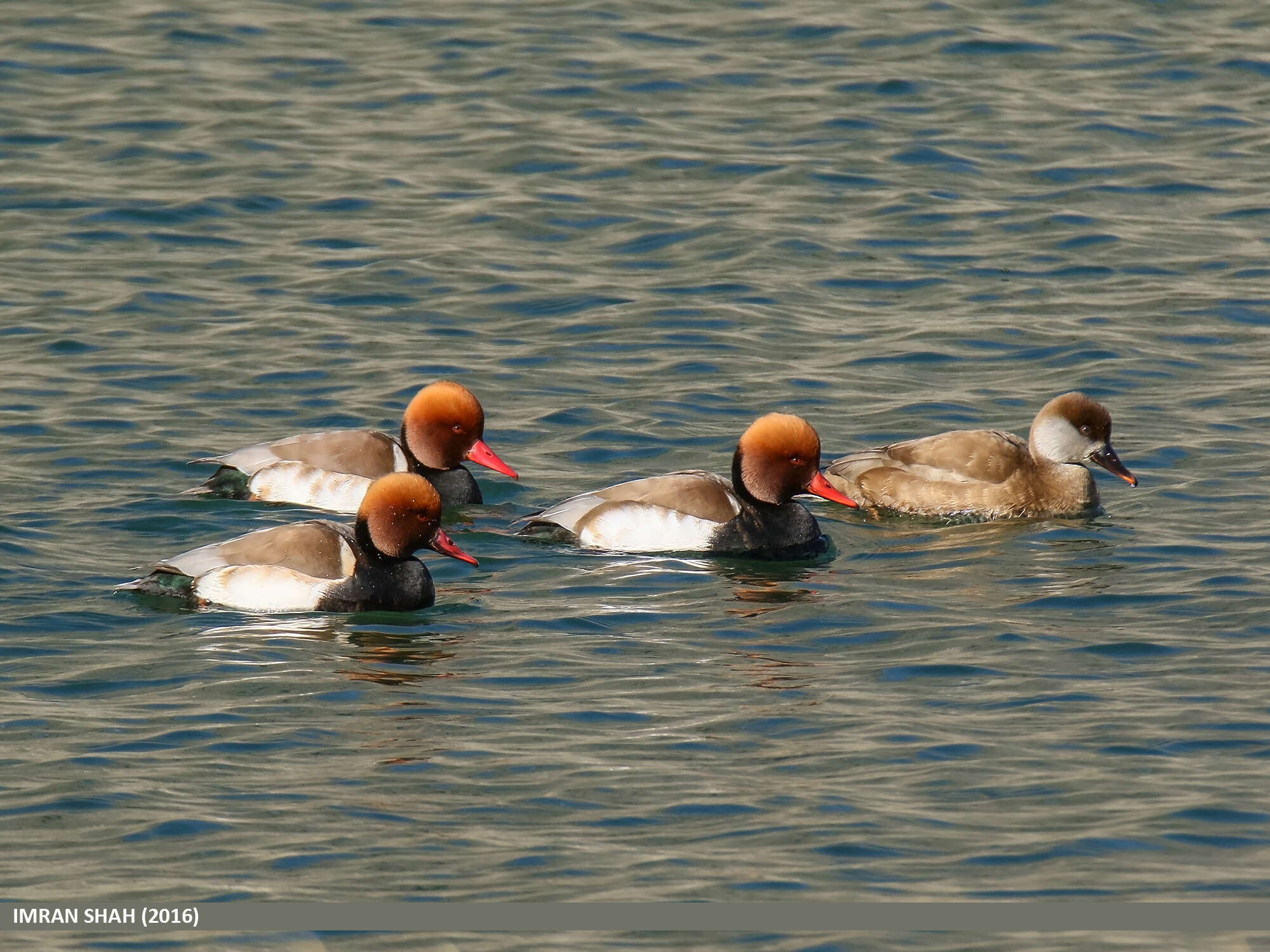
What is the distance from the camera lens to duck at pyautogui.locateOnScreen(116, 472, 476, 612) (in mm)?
11219

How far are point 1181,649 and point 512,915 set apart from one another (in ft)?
14.2

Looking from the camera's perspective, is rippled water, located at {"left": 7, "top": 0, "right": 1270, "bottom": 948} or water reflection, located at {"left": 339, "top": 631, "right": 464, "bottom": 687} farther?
water reflection, located at {"left": 339, "top": 631, "right": 464, "bottom": 687}

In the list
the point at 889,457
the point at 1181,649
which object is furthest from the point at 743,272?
the point at 1181,649

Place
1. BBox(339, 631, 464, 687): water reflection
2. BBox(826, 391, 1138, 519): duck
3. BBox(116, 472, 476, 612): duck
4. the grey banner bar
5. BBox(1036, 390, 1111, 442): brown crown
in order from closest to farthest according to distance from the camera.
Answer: the grey banner bar < BBox(339, 631, 464, 687): water reflection < BBox(116, 472, 476, 612): duck < BBox(826, 391, 1138, 519): duck < BBox(1036, 390, 1111, 442): brown crown

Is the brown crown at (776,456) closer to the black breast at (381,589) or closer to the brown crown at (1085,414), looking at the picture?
the brown crown at (1085,414)

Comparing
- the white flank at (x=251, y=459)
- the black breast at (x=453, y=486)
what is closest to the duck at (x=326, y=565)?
the white flank at (x=251, y=459)

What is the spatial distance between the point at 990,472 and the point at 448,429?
3504 mm

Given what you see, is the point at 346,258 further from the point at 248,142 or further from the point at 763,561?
the point at 763,561

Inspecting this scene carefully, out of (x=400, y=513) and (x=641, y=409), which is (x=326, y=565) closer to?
(x=400, y=513)

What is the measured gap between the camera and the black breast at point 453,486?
44.9 feet

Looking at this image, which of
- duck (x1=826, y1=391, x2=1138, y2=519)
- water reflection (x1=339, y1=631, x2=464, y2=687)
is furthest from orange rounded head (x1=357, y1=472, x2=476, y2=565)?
duck (x1=826, y1=391, x2=1138, y2=519)

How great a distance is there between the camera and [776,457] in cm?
1261

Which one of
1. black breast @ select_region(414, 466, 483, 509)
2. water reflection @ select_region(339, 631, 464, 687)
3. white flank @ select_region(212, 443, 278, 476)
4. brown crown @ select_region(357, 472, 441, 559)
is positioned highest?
brown crown @ select_region(357, 472, 441, 559)

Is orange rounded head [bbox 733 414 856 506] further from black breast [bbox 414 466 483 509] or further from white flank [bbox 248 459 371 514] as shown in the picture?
white flank [bbox 248 459 371 514]
